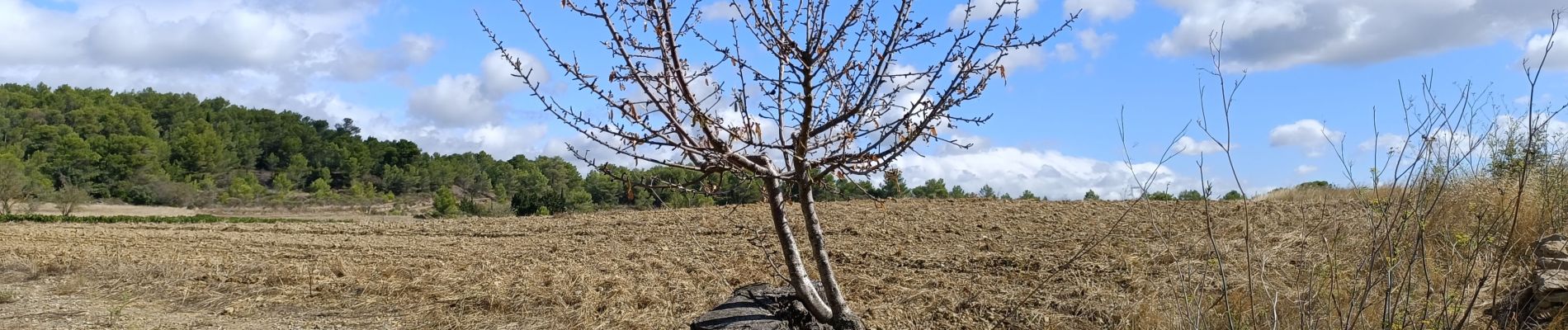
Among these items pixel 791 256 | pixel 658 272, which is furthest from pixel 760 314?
pixel 658 272

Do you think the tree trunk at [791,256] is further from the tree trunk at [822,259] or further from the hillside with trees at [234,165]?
the hillside with trees at [234,165]

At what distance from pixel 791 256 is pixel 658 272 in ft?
9.19

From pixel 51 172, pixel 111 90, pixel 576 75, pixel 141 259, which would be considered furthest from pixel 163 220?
pixel 111 90

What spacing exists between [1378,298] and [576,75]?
3.21m

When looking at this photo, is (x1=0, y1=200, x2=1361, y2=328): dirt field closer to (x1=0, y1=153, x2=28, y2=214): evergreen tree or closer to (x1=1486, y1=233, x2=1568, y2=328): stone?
(x1=1486, y1=233, x2=1568, y2=328): stone

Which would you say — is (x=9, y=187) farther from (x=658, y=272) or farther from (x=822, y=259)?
(x=822, y=259)

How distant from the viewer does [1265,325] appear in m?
3.82

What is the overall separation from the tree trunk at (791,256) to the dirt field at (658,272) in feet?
1.16

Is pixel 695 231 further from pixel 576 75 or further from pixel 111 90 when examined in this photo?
pixel 111 90

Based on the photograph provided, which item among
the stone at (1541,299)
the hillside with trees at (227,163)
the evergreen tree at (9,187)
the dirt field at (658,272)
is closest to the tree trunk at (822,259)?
the dirt field at (658,272)

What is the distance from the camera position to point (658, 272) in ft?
19.4

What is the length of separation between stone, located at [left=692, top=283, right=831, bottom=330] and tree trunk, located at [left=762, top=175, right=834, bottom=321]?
6cm

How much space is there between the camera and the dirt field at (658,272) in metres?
4.59

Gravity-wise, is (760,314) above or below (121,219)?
below
